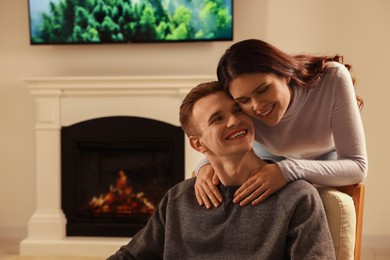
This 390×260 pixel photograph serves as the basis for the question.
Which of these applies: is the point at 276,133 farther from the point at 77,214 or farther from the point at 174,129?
the point at 77,214

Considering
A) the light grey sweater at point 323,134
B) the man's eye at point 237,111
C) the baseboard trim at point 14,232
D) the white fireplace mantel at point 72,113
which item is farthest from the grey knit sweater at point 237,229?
the baseboard trim at point 14,232

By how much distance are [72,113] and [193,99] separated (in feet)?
8.18

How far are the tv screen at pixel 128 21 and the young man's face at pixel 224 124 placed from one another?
241cm

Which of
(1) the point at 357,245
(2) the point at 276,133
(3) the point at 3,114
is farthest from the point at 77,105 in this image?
(1) the point at 357,245

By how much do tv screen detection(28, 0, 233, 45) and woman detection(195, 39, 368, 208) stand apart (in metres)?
2.12

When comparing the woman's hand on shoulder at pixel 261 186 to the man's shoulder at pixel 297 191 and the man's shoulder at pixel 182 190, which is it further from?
the man's shoulder at pixel 182 190

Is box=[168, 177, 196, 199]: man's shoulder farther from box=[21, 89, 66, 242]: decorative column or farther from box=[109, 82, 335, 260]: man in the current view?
box=[21, 89, 66, 242]: decorative column

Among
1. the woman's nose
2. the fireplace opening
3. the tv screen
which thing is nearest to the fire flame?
the fireplace opening

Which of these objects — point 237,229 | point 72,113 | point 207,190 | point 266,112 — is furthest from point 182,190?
point 72,113

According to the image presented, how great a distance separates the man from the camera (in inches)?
68.2

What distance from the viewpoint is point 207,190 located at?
1877mm

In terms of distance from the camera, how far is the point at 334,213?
180 centimetres

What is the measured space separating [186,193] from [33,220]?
99.8 inches

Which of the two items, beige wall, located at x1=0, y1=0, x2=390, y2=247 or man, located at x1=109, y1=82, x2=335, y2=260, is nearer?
man, located at x1=109, y1=82, x2=335, y2=260
